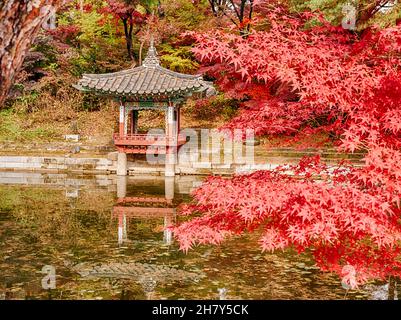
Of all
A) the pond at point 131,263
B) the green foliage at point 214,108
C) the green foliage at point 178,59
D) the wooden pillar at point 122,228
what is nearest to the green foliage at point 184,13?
the green foliage at point 178,59

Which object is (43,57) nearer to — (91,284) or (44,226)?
(44,226)

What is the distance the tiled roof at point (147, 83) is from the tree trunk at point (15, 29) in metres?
12.2

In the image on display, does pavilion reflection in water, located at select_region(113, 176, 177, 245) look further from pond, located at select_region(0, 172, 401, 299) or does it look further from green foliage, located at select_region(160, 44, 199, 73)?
green foliage, located at select_region(160, 44, 199, 73)

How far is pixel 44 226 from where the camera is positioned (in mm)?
8070

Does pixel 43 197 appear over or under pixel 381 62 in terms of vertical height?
under

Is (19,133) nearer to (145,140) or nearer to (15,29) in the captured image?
(145,140)

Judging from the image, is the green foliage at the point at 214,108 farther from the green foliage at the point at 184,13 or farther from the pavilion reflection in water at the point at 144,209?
the pavilion reflection in water at the point at 144,209

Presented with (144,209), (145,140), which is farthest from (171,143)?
(144,209)

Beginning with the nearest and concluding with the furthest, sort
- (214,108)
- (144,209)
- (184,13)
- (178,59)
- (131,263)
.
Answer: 1. (131,263)
2. (144,209)
3. (178,59)
4. (214,108)
5. (184,13)

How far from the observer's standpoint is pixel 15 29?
2215 millimetres

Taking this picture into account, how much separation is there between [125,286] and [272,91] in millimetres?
14833

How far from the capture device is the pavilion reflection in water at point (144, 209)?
7830 mm

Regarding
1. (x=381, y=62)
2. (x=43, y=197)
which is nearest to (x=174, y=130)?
(x=43, y=197)

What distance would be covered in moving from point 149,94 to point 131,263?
9332 millimetres
